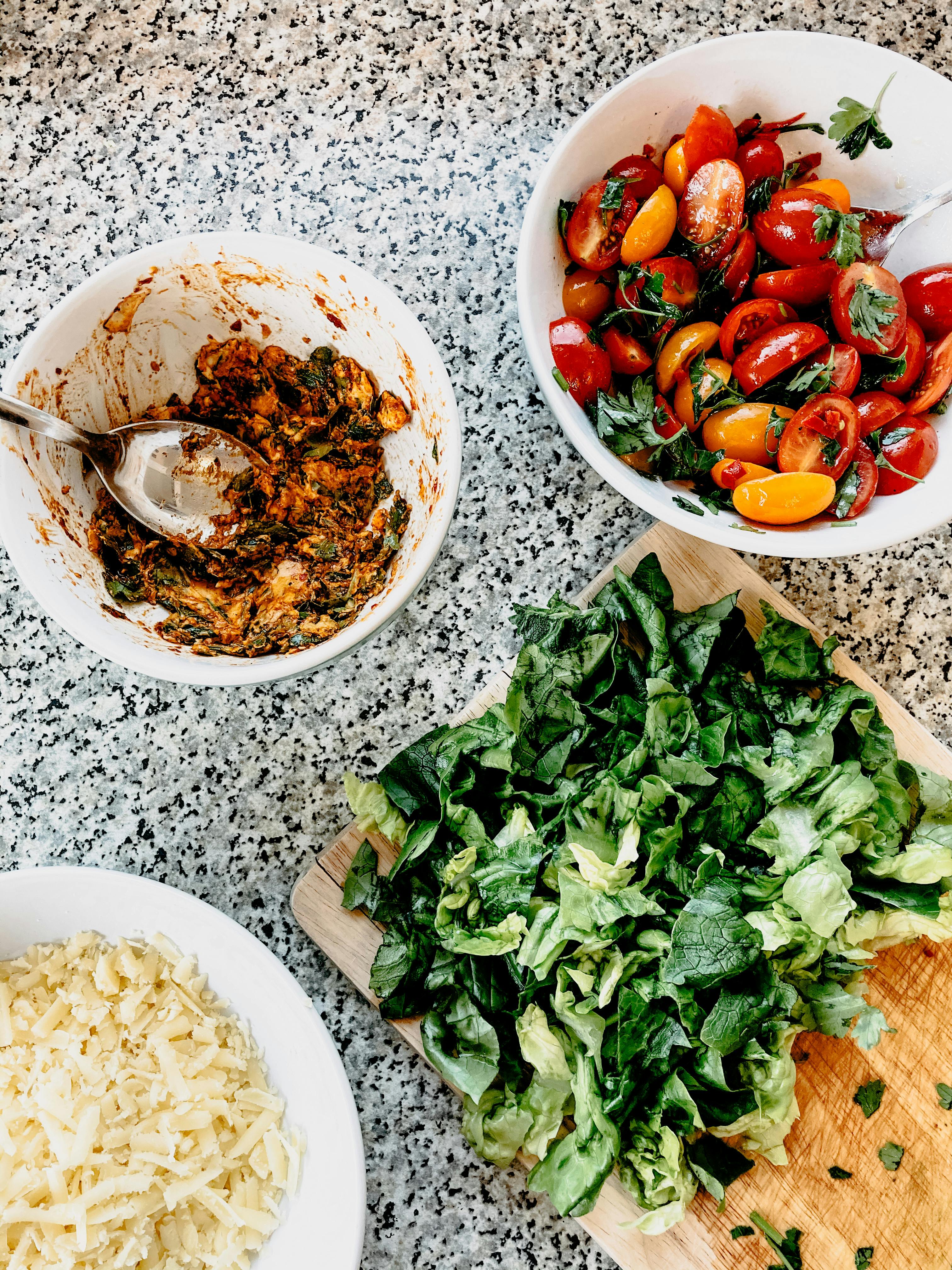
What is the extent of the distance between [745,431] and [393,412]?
36 centimetres

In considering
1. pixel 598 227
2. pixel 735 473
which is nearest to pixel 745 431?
pixel 735 473

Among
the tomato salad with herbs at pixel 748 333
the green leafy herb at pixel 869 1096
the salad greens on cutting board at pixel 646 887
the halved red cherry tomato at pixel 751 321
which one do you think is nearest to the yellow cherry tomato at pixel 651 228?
the tomato salad with herbs at pixel 748 333

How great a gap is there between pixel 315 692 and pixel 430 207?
59 centimetres

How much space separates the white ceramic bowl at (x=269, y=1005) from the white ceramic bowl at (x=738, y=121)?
0.59 meters

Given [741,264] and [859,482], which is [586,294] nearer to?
[741,264]

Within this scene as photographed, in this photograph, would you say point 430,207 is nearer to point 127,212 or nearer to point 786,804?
point 127,212

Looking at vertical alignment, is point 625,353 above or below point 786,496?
above

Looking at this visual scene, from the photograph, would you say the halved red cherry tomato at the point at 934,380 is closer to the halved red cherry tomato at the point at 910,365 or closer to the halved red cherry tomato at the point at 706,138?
the halved red cherry tomato at the point at 910,365

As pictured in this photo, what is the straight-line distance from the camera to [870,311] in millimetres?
891

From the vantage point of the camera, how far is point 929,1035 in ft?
3.25

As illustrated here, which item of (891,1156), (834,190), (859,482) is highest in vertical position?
(834,190)

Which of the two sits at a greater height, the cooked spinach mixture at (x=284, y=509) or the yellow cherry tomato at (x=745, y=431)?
the cooked spinach mixture at (x=284, y=509)

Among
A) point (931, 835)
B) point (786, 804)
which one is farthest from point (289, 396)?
point (931, 835)

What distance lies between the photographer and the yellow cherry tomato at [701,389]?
915 millimetres
